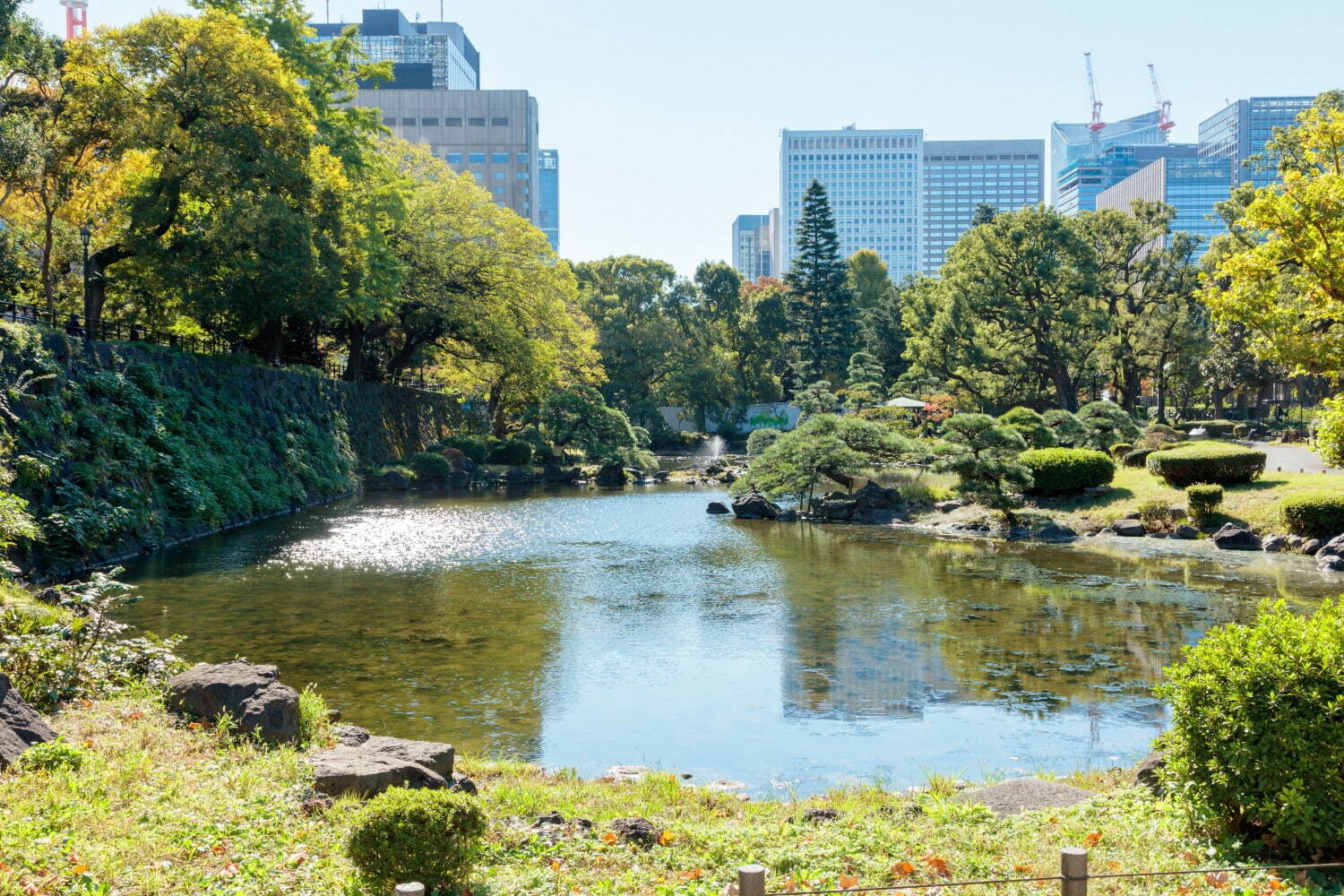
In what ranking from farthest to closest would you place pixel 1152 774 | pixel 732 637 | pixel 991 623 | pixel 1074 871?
pixel 991 623 < pixel 732 637 < pixel 1152 774 < pixel 1074 871

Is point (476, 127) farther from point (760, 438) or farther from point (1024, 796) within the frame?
point (1024, 796)

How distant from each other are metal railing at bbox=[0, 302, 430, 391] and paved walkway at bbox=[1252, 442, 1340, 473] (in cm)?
2728

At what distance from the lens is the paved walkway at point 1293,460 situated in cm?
2584

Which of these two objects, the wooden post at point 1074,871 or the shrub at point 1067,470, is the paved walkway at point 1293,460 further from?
the wooden post at point 1074,871

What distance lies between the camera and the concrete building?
10925 centimetres

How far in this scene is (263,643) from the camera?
11.3 metres

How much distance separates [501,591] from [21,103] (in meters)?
18.6

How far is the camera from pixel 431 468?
3534 cm

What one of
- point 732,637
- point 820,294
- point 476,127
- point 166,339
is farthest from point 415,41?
point 732,637

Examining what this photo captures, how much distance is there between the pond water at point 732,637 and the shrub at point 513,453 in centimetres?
1746

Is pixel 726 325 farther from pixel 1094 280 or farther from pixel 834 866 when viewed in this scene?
pixel 834 866

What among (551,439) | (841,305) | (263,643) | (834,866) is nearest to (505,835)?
(834,866)

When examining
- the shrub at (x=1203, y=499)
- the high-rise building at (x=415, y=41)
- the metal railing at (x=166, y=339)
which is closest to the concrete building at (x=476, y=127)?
the high-rise building at (x=415, y=41)

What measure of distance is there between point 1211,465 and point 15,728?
71.2ft
